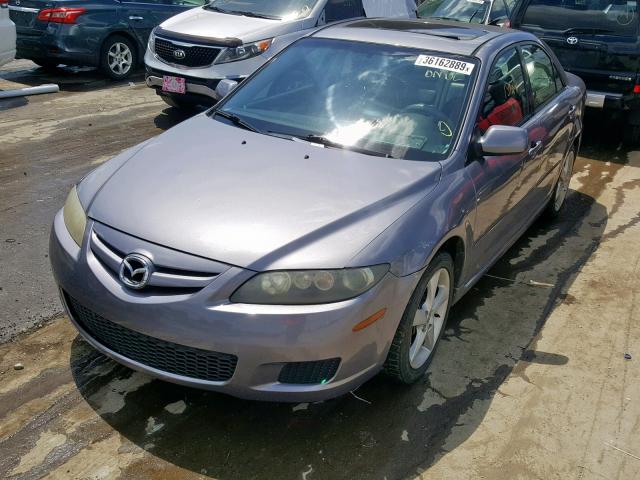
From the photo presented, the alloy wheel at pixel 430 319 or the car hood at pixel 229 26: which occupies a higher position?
the car hood at pixel 229 26

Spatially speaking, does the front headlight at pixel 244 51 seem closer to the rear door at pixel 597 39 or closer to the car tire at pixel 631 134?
the rear door at pixel 597 39

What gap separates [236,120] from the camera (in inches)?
169

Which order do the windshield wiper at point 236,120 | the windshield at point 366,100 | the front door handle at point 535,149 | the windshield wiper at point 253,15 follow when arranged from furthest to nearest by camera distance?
the windshield wiper at point 253,15
the front door handle at point 535,149
the windshield wiper at point 236,120
the windshield at point 366,100

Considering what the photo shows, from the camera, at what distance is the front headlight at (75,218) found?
334cm

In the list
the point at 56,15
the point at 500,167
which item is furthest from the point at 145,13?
the point at 500,167

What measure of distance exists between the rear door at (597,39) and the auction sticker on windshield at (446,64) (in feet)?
14.6

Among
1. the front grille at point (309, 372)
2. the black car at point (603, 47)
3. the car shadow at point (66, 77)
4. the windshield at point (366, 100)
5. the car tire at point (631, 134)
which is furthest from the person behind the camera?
the car shadow at point (66, 77)

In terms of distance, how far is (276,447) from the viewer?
10.6 ft

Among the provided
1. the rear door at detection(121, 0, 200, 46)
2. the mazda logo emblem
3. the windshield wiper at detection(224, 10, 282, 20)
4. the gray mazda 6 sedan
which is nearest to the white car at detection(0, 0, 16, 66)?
the rear door at detection(121, 0, 200, 46)

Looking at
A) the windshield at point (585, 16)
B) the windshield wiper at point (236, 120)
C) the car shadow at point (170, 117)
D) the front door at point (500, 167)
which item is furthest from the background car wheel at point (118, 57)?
the front door at point (500, 167)

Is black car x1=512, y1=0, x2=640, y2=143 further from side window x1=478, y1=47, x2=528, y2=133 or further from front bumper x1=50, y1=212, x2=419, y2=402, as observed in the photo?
front bumper x1=50, y1=212, x2=419, y2=402

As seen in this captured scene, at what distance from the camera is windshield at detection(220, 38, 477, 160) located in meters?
3.97

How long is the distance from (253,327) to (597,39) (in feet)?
21.9

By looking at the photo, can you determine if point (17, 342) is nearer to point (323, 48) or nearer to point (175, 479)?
point (175, 479)
